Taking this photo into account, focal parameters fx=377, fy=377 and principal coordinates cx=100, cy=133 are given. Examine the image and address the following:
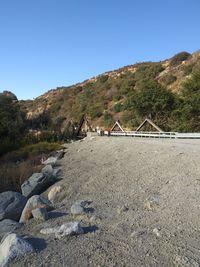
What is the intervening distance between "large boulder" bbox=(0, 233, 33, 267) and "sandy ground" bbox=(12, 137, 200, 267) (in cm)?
17

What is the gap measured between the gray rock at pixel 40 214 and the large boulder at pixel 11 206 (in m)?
1.33

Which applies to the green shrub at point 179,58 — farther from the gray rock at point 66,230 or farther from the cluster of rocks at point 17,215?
the gray rock at point 66,230

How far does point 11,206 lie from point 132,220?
12.4 feet

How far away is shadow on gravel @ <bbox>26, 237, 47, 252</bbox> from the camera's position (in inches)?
245

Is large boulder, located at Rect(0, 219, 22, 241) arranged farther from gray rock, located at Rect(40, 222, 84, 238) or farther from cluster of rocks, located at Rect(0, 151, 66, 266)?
gray rock, located at Rect(40, 222, 84, 238)

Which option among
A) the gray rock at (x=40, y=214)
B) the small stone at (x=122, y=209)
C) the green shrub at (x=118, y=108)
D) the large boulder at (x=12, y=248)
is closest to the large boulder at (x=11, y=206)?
the gray rock at (x=40, y=214)

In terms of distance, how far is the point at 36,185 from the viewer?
41.4ft

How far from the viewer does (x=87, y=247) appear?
20.2 feet

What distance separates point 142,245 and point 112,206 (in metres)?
2.61

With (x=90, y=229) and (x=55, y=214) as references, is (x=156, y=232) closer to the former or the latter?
(x=90, y=229)

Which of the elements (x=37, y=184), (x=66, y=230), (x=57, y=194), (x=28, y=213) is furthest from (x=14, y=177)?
(x=66, y=230)

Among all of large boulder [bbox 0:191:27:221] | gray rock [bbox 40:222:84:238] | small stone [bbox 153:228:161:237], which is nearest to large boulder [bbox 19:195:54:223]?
large boulder [bbox 0:191:27:221]

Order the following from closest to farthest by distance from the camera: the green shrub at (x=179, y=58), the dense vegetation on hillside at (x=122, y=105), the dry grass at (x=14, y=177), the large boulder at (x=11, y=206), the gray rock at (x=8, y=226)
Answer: the gray rock at (x=8, y=226)
the large boulder at (x=11, y=206)
the dry grass at (x=14, y=177)
the dense vegetation on hillside at (x=122, y=105)
the green shrub at (x=179, y=58)

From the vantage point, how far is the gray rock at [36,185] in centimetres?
1240
